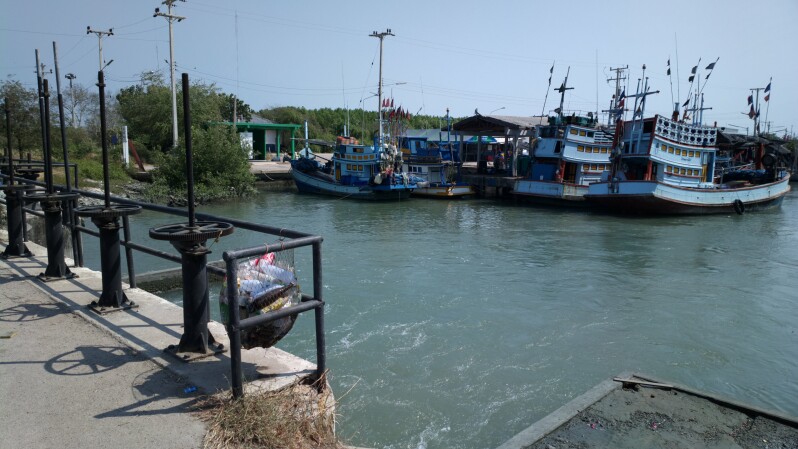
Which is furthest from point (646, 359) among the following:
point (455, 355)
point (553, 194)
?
point (553, 194)

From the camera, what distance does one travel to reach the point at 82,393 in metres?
3.50

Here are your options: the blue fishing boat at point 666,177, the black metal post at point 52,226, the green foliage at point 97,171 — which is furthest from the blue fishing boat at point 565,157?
the black metal post at point 52,226

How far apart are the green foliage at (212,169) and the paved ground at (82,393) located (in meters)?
24.8

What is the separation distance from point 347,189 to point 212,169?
751cm

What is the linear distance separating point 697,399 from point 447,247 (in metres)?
12.0

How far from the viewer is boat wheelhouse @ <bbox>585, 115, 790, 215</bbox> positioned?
2595 cm

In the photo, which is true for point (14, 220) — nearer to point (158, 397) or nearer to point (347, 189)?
point (158, 397)

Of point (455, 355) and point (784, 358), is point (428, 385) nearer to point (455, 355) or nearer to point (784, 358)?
point (455, 355)

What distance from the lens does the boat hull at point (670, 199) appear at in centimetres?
2562

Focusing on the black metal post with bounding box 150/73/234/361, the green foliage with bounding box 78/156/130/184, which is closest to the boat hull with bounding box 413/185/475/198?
the green foliage with bounding box 78/156/130/184

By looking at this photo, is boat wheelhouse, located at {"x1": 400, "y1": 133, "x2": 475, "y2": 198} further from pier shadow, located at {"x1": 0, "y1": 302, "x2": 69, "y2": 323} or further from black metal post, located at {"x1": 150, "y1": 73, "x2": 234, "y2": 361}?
black metal post, located at {"x1": 150, "y1": 73, "x2": 234, "y2": 361}

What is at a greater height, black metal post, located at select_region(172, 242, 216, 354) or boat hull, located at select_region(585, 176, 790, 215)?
black metal post, located at select_region(172, 242, 216, 354)

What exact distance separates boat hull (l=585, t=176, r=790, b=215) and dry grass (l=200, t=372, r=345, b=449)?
82.4ft

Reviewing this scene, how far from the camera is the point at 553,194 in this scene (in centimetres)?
2988
